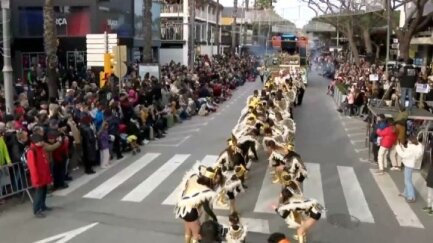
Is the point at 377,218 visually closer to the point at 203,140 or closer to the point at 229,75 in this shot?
the point at 203,140

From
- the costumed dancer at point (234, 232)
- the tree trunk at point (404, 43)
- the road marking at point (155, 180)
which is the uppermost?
the tree trunk at point (404, 43)

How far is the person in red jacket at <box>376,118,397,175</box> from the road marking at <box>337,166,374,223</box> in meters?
0.80

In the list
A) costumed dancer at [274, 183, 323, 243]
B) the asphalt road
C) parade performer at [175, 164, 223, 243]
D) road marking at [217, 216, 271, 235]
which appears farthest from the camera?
road marking at [217, 216, 271, 235]

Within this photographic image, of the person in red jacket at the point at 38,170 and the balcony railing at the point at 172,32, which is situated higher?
the balcony railing at the point at 172,32

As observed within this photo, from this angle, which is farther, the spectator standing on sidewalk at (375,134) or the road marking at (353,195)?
the spectator standing on sidewalk at (375,134)

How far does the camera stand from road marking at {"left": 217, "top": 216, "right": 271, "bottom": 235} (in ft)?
32.0

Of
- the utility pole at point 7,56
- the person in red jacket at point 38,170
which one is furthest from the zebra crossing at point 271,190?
the utility pole at point 7,56

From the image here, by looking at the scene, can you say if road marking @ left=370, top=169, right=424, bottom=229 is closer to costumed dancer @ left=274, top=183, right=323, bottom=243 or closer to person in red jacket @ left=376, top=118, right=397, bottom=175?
person in red jacket @ left=376, top=118, right=397, bottom=175

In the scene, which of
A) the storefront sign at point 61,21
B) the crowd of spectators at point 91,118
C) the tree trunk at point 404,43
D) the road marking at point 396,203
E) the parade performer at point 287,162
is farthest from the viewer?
the storefront sign at point 61,21

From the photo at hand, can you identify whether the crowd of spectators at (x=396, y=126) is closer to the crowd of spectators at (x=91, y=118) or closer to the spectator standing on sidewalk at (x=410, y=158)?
the spectator standing on sidewalk at (x=410, y=158)

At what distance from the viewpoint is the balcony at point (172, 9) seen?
59.8 m

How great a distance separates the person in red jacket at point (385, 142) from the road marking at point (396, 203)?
1.15ft

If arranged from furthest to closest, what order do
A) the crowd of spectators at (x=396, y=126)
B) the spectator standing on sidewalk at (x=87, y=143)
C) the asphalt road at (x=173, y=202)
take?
the spectator standing on sidewalk at (x=87, y=143)
the crowd of spectators at (x=396, y=126)
the asphalt road at (x=173, y=202)

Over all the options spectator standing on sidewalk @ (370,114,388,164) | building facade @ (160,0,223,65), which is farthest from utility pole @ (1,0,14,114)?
building facade @ (160,0,223,65)
